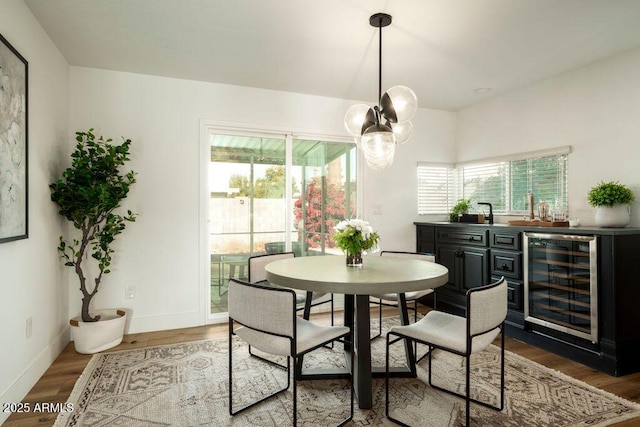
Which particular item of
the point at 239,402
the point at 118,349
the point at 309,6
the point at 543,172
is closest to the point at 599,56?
the point at 543,172

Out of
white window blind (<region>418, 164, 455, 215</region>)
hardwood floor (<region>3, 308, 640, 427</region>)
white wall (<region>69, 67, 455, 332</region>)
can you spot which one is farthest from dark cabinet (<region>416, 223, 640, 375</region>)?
white wall (<region>69, 67, 455, 332</region>)

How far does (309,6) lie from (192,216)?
2258mm

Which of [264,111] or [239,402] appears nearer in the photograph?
[239,402]

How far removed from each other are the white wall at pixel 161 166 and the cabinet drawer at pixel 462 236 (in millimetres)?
2224

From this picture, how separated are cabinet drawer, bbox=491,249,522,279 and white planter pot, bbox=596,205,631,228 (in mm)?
695

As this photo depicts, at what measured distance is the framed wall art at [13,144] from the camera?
1974 millimetres

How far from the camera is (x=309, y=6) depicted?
7.53 ft

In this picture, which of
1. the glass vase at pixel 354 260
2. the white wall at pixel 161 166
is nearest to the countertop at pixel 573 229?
the glass vase at pixel 354 260

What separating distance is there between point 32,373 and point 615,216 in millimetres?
4418

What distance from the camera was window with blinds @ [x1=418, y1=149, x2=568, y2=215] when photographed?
140 inches

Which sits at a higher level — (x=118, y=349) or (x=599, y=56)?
(x=599, y=56)

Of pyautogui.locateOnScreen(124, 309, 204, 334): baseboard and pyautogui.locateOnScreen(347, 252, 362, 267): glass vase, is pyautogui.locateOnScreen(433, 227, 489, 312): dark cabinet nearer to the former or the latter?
pyautogui.locateOnScreen(347, 252, 362, 267): glass vase

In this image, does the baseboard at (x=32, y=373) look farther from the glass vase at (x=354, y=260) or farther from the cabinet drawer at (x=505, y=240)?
Answer: the cabinet drawer at (x=505, y=240)

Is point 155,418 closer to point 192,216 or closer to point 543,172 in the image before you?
point 192,216
